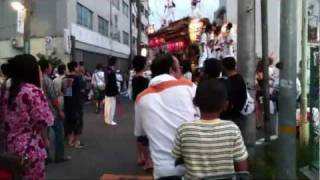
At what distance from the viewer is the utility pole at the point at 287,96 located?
508 centimetres

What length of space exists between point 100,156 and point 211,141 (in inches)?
330

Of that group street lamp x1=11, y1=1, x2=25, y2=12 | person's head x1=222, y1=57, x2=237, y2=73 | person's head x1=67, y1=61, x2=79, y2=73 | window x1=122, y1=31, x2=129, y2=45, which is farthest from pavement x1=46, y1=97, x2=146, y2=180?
window x1=122, y1=31, x2=129, y2=45

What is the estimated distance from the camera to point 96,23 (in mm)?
43062

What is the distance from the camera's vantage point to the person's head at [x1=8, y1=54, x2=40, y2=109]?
567 centimetres

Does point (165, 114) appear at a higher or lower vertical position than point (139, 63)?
lower

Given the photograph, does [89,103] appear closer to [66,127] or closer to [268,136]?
[66,127]

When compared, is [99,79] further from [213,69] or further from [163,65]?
[163,65]

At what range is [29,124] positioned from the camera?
5.64 m

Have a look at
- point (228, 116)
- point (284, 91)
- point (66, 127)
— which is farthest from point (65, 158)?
point (284, 91)

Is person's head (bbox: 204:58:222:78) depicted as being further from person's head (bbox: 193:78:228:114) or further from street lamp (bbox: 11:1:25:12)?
street lamp (bbox: 11:1:25:12)

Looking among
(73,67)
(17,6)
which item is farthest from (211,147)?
(17,6)

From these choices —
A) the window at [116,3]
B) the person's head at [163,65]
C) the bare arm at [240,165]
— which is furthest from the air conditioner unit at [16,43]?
the bare arm at [240,165]

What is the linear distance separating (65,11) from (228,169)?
3008cm

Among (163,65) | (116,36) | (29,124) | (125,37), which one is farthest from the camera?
(125,37)
